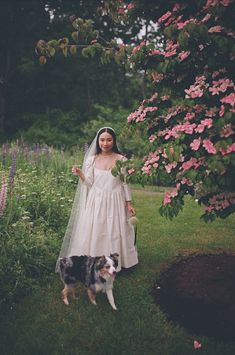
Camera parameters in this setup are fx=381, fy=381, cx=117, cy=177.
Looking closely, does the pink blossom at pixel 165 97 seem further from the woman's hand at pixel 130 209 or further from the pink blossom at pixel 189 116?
the woman's hand at pixel 130 209

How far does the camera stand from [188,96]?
10.4 ft

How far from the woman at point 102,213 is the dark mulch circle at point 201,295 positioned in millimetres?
658

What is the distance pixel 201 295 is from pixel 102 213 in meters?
1.51

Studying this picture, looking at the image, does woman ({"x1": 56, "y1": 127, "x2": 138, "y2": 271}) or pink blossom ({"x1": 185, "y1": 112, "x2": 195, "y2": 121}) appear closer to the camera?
pink blossom ({"x1": 185, "y1": 112, "x2": 195, "y2": 121})

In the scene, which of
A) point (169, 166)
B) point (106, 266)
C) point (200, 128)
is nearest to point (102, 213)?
point (106, 266)

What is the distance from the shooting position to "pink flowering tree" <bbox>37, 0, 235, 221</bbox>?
292 centimetres

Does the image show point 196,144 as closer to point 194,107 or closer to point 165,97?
point 194,107

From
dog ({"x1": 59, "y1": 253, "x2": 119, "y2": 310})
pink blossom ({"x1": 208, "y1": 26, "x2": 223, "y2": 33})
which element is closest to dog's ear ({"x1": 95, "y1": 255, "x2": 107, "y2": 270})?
dog ({"x1": 59, "y1": 253, "x2": 119, "y2": 310})

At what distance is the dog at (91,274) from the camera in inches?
151

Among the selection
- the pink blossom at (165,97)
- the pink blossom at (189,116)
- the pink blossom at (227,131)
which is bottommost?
the pink blossom at (227,131)

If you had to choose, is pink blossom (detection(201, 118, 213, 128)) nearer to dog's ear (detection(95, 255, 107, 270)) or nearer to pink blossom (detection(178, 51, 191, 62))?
pink blossom (detection(178, 51, 191, 62))

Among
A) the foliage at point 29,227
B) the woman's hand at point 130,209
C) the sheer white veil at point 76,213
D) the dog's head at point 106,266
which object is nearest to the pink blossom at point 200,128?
the dog's head at point 106,266

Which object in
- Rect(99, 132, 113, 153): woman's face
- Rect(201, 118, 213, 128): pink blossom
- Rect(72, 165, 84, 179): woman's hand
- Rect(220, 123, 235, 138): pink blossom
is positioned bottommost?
Rect(72, 165, 84, 179): woman's hand

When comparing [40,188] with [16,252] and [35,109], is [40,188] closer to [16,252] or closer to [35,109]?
[16,252]
